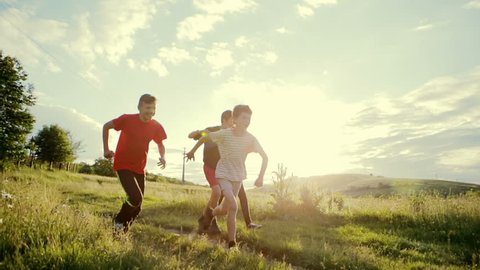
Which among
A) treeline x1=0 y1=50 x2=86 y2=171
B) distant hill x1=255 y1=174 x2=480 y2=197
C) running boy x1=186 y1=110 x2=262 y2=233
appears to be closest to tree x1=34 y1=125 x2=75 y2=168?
treeline x1=0 y1=50 x2=86 y2=171

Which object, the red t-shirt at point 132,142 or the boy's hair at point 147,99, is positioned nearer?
the red t-shirt at point 132,142

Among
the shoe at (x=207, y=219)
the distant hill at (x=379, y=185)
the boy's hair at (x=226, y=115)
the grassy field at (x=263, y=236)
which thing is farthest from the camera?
the distant hill at (x=379, y=185)

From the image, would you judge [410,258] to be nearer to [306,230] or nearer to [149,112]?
[306,230]

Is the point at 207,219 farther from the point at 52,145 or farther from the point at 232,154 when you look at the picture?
the point at 52,145

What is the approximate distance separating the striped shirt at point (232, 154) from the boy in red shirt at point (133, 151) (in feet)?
3.76

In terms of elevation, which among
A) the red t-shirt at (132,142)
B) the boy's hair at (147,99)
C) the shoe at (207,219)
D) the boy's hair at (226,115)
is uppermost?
the boy's hair at (226,115)

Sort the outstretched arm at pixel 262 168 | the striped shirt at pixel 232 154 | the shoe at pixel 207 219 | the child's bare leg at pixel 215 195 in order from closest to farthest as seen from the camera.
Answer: the outstretched arm at pixel 262 168
the striped shirt at pixel 232 154
the child's bare leg at pixel 215 195
the shoe at pixel 207 219

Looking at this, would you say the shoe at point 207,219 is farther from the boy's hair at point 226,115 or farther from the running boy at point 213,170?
the boy's hair at point 226,115

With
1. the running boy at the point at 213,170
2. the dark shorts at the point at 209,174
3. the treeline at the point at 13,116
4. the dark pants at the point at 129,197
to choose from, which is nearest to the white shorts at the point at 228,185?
the dark pants at the point at 129,197

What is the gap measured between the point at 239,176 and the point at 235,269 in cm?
207

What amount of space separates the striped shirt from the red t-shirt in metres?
1.18

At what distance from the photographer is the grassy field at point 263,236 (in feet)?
13.8

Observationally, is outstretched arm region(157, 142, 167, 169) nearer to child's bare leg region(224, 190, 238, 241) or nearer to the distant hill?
Result: child's bare leg region(224, 190, 238, 241)

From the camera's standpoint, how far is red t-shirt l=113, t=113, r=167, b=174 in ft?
22.1
